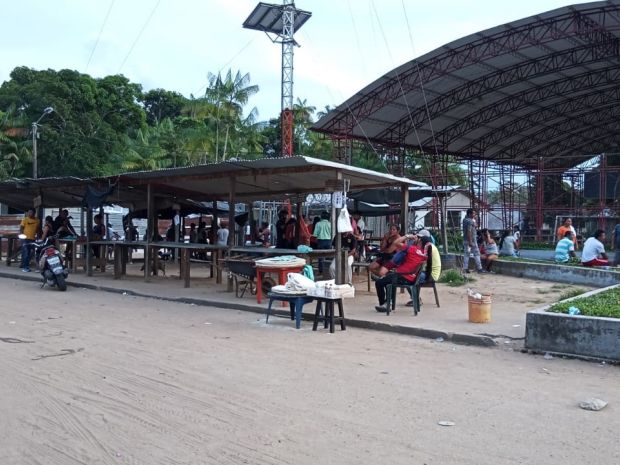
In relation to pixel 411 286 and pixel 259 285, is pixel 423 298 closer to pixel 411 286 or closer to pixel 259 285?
pixel 411 286

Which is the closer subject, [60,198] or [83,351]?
[83,351]

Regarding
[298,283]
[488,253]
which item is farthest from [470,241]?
[298,283]

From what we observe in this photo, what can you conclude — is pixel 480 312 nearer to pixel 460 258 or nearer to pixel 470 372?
pixel 470 372

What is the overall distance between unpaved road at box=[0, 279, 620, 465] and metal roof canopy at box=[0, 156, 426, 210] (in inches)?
179

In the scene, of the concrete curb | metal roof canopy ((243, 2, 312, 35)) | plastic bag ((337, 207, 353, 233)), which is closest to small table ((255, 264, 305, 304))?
the concrete curb

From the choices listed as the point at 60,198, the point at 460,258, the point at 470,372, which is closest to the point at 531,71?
the point at 460,258

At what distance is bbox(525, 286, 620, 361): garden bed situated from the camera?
288 inches

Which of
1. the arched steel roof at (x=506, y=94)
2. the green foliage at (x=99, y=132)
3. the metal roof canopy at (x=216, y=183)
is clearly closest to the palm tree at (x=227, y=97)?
the green foliage at (x=99, y=132)

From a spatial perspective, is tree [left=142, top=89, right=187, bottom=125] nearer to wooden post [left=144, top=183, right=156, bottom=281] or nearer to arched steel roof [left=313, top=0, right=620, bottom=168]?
arched steel roof [left=313, top=0, right=620, bottom=168]

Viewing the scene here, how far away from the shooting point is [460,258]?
19.7 meters

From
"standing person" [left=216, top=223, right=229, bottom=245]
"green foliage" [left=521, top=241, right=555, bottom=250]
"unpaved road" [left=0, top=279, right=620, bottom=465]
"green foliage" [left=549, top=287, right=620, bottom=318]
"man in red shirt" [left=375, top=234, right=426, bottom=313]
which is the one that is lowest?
"unpaved road" [left=0, top=279, right=620, bottom=465]

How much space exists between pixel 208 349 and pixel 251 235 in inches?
549

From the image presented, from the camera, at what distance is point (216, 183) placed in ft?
54.0

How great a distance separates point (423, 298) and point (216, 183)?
654 centimetres
